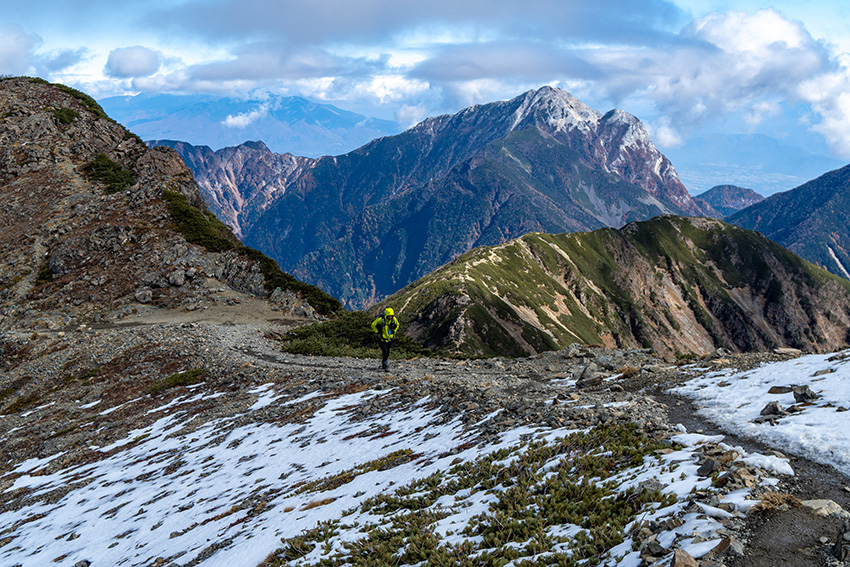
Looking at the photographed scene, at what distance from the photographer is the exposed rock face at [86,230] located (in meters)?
55.9

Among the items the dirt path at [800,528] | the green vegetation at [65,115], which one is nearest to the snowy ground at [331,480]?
the dirt path at [800,528]

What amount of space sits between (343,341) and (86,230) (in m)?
44.0

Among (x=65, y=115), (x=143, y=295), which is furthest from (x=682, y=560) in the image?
(x=65, y=115)

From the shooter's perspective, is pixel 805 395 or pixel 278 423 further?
pixel 278 423

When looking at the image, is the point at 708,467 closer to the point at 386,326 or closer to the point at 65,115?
the point at 386,326

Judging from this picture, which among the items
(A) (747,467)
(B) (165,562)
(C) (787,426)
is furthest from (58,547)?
(C) (787,426)

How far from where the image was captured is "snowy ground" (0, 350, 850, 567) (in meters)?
10.4

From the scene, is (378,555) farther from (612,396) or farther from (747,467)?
(612,396)

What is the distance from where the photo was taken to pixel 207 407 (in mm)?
29031

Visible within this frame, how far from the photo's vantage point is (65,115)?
8719 cm

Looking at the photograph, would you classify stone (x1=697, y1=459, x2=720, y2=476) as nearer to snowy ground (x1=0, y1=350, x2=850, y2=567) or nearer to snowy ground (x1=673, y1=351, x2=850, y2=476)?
snowy ground (x1=0, y1=350, x2=850, y2=567)

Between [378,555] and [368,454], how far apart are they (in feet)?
23.4

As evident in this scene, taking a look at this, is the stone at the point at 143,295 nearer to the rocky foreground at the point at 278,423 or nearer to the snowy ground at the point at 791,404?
the rocky foreground at the point at 278,423

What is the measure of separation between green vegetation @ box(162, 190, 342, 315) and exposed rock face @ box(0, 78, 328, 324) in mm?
1068
